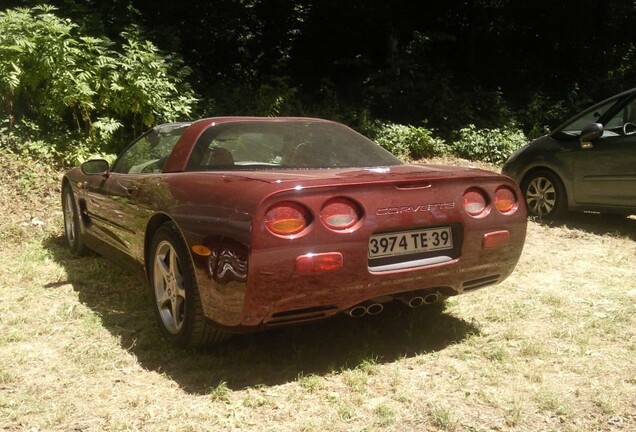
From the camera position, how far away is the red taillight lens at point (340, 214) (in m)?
2.97

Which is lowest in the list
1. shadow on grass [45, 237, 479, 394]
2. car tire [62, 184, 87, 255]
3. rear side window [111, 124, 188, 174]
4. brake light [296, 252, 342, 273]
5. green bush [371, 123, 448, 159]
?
shadow on grass [45, 237, 479, 394]

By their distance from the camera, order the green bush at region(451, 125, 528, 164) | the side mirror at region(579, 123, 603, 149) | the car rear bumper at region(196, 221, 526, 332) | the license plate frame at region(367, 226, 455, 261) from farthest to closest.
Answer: the green bush at region(451, 125, 528, 164) < the side mirror at region(579, 123, 603, 149) < the license plate frame at region(367, 226, 455, 261) < the car rear bumper at region(196, 221, 526, 332)

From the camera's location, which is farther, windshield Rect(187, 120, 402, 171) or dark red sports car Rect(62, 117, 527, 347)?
windshield Rect(187, 120, 402, 171)

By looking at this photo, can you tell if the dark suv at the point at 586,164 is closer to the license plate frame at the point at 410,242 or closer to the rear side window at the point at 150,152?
the license plate frame at the point at 410,242

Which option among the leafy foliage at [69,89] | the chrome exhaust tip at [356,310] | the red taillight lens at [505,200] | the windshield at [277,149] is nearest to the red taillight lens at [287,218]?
the chrome exhaust tip at [356,310]

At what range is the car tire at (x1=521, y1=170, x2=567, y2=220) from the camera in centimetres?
710

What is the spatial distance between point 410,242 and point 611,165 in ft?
13.6

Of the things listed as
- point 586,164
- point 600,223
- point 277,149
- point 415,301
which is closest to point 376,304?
point 415,301

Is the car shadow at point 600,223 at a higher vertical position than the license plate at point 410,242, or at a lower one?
lower

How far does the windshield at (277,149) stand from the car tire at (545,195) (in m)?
3.72

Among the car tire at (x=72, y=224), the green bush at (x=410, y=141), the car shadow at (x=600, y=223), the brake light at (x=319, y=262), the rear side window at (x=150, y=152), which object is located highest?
the rear side window at (x=150, y=152)

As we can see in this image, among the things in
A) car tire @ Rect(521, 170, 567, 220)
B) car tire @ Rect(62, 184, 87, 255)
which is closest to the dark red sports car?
car tire @ Rect(62, 184, 87, 255)

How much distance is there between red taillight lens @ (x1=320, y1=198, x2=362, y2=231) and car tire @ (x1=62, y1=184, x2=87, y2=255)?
3.15 meters

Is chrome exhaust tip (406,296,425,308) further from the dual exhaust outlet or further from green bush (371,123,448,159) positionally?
green bush (371,123,448,159)
